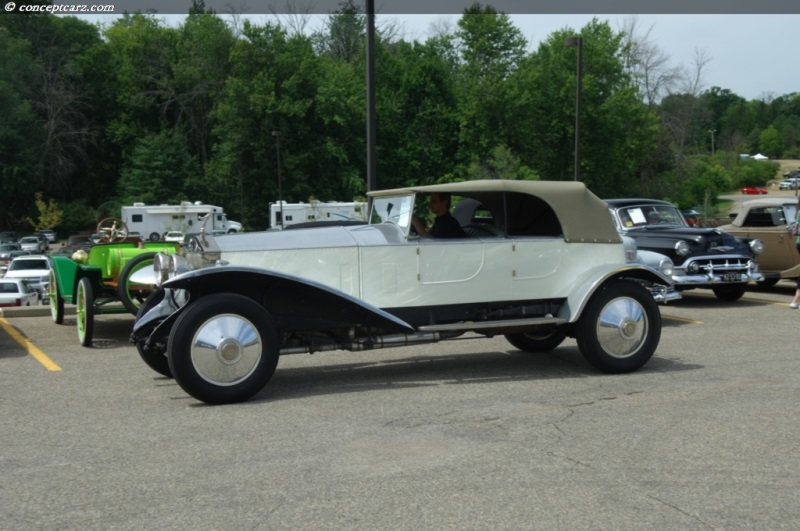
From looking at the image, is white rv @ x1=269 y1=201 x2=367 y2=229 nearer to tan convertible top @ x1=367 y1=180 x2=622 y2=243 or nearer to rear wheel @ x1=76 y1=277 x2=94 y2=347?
rear wheel @ x1=76 y1=277 x2=94 y2=347

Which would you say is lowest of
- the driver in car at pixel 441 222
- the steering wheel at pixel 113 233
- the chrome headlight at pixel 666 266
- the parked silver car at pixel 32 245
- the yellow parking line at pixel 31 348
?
the parked silver car at pixel 32 245

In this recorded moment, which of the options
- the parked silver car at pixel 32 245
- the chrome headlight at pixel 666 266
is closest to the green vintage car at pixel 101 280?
the chrome headlight at pixel 666 266

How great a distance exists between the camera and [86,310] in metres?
9.94

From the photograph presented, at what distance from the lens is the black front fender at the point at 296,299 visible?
7102 millimetres

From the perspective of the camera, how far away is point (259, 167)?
6306cm

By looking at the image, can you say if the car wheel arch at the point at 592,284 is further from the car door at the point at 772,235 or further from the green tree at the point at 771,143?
the green tree at the point at 771,143

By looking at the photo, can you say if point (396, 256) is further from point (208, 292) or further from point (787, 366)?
point (787, 366)

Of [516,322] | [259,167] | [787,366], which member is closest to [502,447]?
[516,322]

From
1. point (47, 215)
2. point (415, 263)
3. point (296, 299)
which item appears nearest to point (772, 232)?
point (415, 263)

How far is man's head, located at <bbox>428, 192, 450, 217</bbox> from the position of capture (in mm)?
8102

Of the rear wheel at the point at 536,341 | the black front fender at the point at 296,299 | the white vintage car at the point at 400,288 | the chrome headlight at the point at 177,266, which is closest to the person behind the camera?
the white vintage car at the point at 400,288

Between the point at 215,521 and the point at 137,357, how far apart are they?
5.49 meters

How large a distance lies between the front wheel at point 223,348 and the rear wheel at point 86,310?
3.62m

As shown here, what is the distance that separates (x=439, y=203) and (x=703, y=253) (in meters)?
7.10
